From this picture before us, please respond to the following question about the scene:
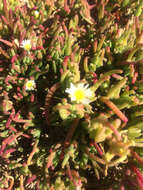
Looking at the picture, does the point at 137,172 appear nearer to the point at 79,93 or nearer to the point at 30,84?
the point at 79,93

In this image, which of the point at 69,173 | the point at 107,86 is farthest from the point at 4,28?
the point at 69,173

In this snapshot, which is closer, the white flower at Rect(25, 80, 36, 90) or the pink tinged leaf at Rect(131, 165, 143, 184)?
the pink tinged leaf at Rect(131, 165, 143, 184)

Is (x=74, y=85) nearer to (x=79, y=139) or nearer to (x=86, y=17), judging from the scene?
(x=79, y=139)

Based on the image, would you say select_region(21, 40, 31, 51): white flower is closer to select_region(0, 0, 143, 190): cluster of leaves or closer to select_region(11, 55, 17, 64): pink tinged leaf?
select_region(0, 0, 143, 190): cluster of leaves

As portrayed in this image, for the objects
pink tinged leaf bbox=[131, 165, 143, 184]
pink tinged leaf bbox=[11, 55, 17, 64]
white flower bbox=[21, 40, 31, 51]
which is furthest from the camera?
white flower bbox=[21, 40, 31, 51]

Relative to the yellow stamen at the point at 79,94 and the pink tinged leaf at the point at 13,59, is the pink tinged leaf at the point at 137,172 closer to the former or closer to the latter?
the yellow stamen at the point at 79,94

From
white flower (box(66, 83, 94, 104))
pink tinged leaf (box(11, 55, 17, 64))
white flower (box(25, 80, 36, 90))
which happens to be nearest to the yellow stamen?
white flower (box(66, 83, 94, 104))
